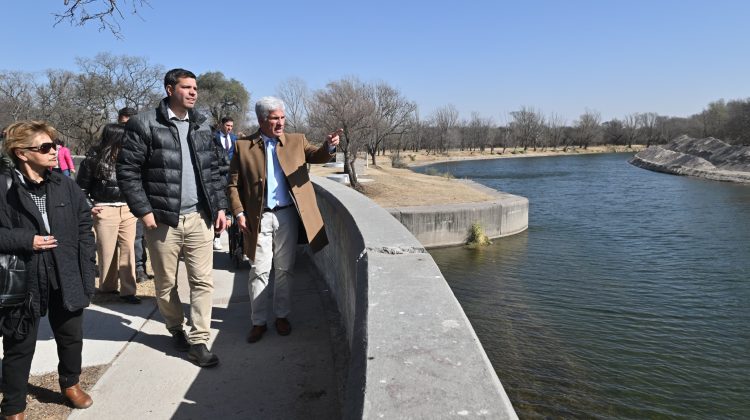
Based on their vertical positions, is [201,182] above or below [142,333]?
above

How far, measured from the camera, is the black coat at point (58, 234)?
270 centimetres

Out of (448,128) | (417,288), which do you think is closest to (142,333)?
(417,288)

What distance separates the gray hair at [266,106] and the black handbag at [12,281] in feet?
5.93

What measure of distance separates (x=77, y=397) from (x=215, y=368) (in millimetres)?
794

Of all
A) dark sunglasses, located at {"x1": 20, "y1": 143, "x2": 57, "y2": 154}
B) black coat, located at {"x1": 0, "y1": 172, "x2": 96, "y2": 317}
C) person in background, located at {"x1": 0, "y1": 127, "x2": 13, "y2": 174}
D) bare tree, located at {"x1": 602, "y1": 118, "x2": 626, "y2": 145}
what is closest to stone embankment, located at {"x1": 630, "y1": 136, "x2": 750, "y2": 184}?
black coat, located at {"x1": 0, "y1": 172, "x2": 96, "y2": 317}

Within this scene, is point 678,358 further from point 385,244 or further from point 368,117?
point 368,117

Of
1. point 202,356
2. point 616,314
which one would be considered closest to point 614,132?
point 616,314

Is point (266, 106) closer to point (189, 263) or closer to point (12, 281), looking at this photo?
point (189, 263)

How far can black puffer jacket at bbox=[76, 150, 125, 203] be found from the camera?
15.7 feet

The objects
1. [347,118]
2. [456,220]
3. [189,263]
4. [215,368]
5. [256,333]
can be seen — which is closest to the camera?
[215,368]

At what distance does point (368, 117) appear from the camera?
25.4m

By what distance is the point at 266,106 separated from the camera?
12.3 ft

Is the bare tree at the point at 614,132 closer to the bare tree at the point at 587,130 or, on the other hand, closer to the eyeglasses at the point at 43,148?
the bare tree at the point at 587,130

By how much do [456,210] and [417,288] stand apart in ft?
42.6
